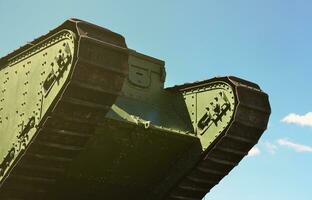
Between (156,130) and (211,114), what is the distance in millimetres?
1277

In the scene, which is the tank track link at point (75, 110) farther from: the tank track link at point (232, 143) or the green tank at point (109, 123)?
the tank track link at point (232, 143)

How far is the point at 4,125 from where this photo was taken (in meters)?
7.27

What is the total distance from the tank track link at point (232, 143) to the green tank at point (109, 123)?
0.06 ft

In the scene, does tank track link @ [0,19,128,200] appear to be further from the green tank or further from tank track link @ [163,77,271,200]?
tank track link @ [163,77,271,200]

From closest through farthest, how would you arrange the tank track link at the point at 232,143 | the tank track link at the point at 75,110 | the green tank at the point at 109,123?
1. the tank track link at the point at 75,110
2. the green tank at the point at 109,123
3. the tank track link at the point at 232,143

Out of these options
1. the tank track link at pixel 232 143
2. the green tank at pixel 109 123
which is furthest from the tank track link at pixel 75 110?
the tank track link at pixel 232 143

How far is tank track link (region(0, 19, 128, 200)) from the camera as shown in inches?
233

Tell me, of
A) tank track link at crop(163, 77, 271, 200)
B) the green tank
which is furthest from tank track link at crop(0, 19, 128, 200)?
tank track link at crop(163, 77, 271, 200)

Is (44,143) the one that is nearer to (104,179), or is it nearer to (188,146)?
(104,179)

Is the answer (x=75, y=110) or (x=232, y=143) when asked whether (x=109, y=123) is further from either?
(x=232, y=143)

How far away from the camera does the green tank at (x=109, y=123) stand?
239 inches

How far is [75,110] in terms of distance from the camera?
6.15m

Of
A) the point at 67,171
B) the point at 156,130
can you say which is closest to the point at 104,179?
the point at 67,171

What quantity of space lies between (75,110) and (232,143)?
3.13 m
